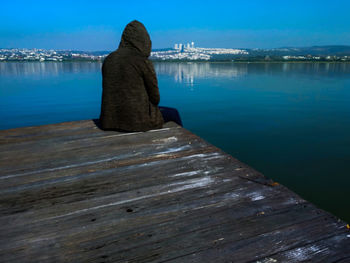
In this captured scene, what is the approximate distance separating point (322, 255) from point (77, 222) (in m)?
2.12

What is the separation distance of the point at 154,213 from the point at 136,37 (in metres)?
3.58

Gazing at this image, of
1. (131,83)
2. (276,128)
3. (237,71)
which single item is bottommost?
(276,128)

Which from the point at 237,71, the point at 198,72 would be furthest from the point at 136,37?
the point at 198,72

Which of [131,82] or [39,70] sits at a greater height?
[39,70]

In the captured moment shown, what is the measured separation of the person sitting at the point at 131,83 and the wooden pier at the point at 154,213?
1162mm

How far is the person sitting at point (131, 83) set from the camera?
4824 mm

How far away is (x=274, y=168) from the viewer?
34.0 feet

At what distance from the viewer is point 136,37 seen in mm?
4875


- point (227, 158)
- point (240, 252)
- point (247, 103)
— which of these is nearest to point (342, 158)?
point (227, 158)

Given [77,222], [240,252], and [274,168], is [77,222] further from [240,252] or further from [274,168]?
[274,168]

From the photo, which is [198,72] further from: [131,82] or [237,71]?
[131,82]

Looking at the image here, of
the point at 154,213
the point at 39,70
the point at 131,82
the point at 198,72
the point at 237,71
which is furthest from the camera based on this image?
the point at 39,70

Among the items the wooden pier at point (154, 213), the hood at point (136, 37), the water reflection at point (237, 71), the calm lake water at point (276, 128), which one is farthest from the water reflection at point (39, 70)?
the wooden pier at point (154, 213)

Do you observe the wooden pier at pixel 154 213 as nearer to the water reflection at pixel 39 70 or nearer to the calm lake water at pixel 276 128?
the calm lake water at pixel 276 128
